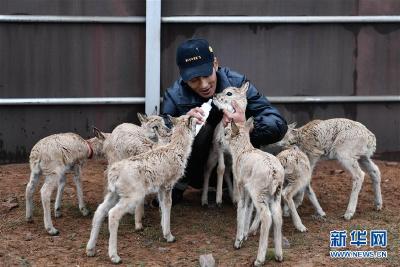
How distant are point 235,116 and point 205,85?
0.48 meters

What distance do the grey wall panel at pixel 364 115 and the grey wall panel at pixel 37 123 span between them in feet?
7.95

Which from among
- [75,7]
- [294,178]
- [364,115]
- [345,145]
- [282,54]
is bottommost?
[294,178]

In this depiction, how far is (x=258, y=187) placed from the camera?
5.52m

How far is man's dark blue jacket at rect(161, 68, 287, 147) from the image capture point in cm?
671

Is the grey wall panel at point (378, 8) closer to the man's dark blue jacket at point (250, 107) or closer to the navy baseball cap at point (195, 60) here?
the man's dark blue jacket at point (250, 107)

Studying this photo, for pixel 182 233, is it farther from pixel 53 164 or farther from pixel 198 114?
pixel 53 164

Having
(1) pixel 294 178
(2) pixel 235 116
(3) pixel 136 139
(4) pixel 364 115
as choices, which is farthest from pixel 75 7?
(4) pixel 364 115

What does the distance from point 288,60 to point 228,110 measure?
9.08 ft

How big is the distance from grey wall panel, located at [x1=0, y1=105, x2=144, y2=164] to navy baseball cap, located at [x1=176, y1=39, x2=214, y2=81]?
8.65 ft

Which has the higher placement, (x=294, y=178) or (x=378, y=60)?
(x=378, y=60)

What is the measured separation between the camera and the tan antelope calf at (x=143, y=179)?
18.0 feet

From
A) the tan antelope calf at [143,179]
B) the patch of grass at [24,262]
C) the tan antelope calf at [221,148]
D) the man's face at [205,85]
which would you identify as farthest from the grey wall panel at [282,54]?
the patch of grass at [24,262]

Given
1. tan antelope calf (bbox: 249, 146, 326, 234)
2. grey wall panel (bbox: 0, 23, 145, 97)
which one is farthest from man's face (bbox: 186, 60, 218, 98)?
grey wall panel (bbox: 0, 23, 145, 97)

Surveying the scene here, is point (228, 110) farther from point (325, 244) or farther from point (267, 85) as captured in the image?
point (267, 85)
